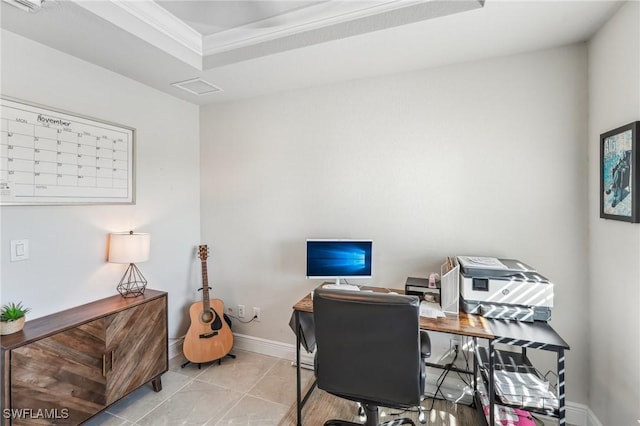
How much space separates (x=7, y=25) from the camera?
162 centimetres

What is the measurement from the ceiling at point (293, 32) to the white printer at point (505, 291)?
4.47 ft

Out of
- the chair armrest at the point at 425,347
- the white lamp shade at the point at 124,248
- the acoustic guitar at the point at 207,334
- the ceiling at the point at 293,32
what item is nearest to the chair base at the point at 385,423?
the chair armrest at the point at 425,347

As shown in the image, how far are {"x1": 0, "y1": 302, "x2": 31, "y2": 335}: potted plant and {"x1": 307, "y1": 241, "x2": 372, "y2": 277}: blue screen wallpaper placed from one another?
1.65 metres

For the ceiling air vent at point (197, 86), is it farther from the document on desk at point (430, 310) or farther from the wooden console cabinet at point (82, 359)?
the document on desk at point (430, 310)

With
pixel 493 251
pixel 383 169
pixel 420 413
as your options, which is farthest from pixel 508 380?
pixel 383 169

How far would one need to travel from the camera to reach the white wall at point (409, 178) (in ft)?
6.19

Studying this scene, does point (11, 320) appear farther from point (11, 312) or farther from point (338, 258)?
point (338, 258)

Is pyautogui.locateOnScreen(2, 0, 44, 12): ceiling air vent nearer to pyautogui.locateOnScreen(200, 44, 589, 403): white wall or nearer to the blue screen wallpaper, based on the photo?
pyautogui.locateOnScreen(200, 44, 589, 403): white wall

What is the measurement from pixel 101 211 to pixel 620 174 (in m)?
3.16

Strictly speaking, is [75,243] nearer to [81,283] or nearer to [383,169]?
[81,283]

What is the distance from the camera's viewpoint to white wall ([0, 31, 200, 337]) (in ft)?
5.73

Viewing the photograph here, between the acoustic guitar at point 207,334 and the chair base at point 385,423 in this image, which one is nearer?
the chair base at point 385,423

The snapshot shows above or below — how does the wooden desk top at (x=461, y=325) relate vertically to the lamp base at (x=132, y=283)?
below

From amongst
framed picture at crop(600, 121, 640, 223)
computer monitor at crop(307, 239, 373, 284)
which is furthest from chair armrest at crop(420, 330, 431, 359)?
framed picture at crop(600, 121, 640, 223)
